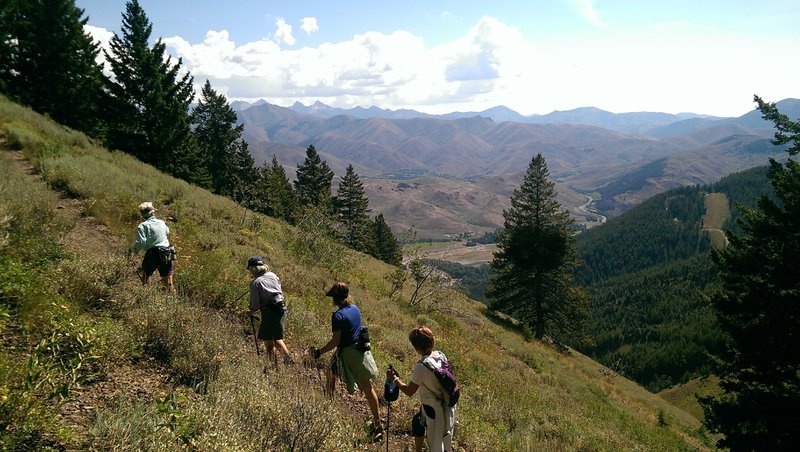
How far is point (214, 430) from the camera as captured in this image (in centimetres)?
365

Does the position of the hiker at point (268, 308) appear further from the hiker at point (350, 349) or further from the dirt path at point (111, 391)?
the dirt path at point (111, 391)

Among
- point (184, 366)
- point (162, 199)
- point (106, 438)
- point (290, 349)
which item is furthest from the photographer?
point (162, 199)

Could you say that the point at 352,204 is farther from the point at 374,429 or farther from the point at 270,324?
the point at 374,429

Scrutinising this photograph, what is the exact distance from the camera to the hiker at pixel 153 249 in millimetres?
7379

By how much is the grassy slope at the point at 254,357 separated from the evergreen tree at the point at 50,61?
6855 mm

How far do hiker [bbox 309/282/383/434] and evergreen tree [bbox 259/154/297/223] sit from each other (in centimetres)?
3440

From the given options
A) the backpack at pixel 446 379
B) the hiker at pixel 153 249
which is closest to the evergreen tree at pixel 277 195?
the hiker at pixel 153 249

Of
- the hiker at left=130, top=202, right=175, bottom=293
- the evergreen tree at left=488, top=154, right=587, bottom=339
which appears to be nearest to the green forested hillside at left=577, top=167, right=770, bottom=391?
the evergreen tree at left=488, top=154, right=587, bottom=339

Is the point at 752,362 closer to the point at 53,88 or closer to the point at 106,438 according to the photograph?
the point at 106,438

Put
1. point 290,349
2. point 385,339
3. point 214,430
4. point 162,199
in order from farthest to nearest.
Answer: point 162,199
point 385,339
point 290,349
point 214,430

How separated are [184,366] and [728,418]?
50.8ft

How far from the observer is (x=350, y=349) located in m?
5.97

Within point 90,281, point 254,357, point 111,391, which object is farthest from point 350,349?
point 90,281

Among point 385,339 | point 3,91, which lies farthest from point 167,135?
point 385,339
